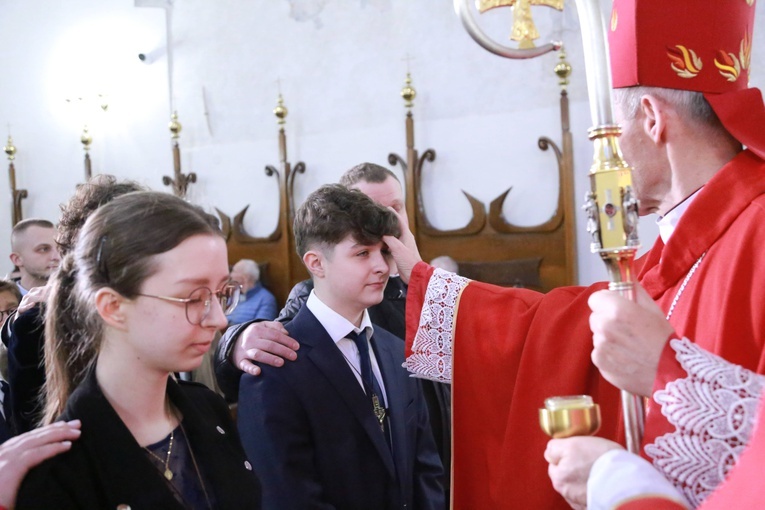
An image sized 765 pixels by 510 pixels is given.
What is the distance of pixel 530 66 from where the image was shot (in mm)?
6219

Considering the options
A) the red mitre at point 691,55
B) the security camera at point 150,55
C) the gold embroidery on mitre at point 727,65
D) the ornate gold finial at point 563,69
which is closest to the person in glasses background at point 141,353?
the red mitre at point 691,55

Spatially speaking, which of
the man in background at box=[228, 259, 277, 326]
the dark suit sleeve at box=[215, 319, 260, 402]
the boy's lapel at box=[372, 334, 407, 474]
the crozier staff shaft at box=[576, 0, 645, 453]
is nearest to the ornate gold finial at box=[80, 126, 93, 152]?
the man in background at box=[228, 259, 277, 326]

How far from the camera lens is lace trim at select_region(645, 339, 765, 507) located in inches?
47.9

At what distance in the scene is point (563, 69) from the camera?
5.77 m

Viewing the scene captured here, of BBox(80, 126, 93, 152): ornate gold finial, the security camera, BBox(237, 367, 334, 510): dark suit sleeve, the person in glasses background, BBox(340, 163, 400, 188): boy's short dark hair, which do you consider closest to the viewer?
the person in glasses background

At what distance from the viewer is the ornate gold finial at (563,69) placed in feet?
18.9

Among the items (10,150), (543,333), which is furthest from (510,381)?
(10,150)

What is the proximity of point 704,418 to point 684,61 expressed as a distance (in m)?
0.84

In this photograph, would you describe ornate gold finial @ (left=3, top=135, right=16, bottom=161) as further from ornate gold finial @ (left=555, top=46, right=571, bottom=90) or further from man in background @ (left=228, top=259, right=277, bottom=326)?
ornate gold finial @ (left=555, top=46, right=571, bottom=90)

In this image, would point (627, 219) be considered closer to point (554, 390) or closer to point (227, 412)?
point (554, 390)

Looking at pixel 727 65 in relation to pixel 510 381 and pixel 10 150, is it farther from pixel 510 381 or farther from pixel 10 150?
pixel 10 150

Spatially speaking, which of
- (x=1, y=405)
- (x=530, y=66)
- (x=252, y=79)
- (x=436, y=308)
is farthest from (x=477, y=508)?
(x=252, y=79)

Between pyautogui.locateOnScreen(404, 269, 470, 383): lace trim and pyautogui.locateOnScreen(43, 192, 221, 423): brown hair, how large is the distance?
712mm

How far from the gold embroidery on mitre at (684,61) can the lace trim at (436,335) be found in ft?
2.75
